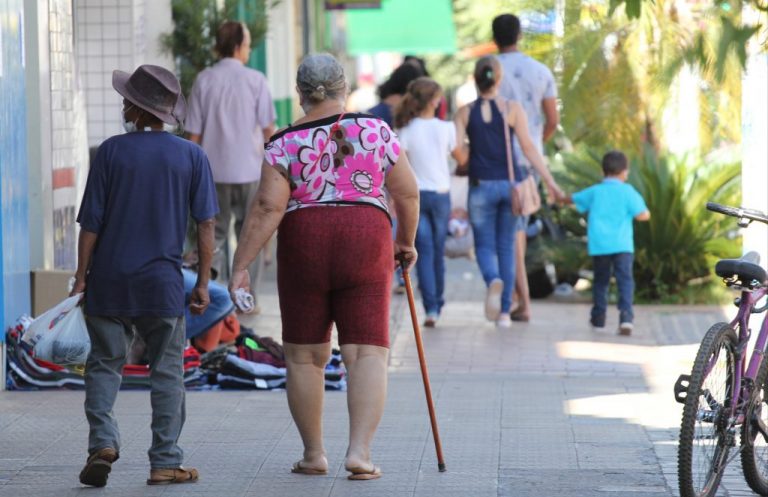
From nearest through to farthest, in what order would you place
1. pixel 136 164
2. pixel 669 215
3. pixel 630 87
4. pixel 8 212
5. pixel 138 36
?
pixel 136 164 → pixel 8 212 → pixel 138 36 → pixel 669 215 → pixel 630 87

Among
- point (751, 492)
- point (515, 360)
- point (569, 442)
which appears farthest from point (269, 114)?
point (751, 492)

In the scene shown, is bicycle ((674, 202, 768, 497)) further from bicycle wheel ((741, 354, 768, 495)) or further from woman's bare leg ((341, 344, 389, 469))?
woman's bare leg ((341, 344, 389, 469))

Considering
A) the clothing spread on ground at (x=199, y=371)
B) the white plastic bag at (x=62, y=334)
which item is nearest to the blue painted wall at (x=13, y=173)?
the clothing spread on ground at (x=199, y=371)

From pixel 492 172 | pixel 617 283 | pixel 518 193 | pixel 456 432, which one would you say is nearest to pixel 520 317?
pixel 617 283

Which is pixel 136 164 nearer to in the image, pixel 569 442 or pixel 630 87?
pixel 569 442

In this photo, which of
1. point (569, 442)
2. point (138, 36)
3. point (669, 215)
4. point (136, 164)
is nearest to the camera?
point (136, 164)

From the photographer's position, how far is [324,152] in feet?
19.6

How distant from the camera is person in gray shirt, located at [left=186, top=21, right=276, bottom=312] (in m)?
11.2

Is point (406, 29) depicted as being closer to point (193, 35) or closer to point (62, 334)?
point (193, 35)

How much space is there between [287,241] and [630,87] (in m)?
8.71

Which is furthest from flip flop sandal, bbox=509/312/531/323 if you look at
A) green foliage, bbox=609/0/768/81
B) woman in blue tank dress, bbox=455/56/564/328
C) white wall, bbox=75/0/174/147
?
green foliage, bbox=609/0/768/81

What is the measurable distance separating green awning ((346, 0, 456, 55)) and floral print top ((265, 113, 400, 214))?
58.5 feet

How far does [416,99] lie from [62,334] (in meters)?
5.33

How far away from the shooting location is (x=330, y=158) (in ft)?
19.6
